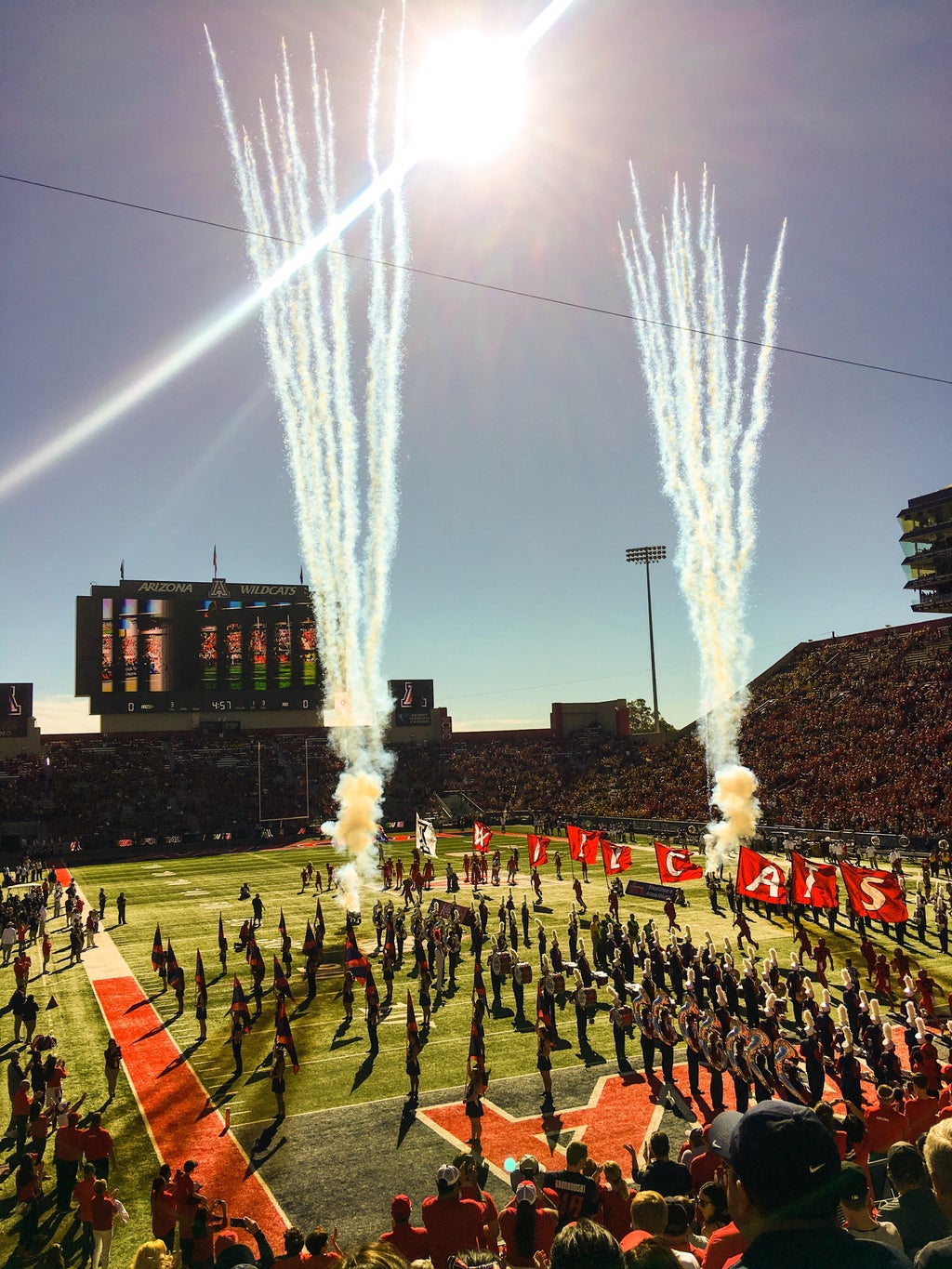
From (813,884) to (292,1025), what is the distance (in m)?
13.3

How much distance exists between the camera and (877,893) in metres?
20.3

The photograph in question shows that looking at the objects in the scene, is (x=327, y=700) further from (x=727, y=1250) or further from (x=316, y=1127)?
(x=727, y=1250)

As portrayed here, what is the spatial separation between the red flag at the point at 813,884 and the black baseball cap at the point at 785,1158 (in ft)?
66.6

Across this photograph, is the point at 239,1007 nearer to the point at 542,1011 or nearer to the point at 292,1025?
the point at 292,1025

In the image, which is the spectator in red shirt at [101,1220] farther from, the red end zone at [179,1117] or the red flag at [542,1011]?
the red flag at [542,1011]

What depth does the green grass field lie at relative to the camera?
14.9 m

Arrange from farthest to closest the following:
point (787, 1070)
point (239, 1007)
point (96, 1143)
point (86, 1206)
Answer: point (239, 1007), point (787, 1070), point (96, 1143), point (86, 1206)

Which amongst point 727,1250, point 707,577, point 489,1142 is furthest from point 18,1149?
point 707,577

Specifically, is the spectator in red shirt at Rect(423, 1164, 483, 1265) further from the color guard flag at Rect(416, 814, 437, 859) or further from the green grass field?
the color guard flag at Rect(416, 814, 437, 859)

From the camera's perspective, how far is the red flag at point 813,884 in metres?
21.5

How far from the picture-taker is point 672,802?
2461 inches

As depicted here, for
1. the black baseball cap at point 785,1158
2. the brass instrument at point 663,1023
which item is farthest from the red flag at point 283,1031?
the black baseball cap at point 785,1158

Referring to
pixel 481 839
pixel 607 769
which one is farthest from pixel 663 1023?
pixel 607 769

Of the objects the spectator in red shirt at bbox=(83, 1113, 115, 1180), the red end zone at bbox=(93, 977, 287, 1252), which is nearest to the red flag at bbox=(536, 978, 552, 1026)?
the red end zone at bbox=(93, 977, 287, 1252)
